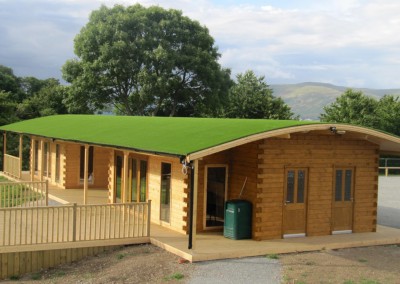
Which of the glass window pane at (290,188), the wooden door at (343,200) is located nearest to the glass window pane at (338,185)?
the wooden door at (343,200)

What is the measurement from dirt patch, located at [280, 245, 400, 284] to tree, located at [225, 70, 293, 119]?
34.2 meters

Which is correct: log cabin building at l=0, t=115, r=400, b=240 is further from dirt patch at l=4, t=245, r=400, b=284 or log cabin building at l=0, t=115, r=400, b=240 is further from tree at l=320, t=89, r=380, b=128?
tree at l=320, t=89, r=380, b=128

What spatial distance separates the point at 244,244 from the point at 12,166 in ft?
58.5

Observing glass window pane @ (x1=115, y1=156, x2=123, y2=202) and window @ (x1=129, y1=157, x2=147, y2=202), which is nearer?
window @ (x1=129, y1=157, x2=147, y2=202)

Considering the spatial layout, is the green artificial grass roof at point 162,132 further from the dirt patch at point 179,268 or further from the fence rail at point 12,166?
the fence rail at point 12,166

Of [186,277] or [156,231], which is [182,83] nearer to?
[156,231]

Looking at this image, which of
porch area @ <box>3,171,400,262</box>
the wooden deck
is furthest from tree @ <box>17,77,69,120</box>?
the wooden deck

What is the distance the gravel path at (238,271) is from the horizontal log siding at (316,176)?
6.10ft

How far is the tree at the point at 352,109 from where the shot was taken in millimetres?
45750

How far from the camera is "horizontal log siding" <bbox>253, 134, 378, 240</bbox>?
13.8 metres

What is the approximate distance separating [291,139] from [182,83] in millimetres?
27749

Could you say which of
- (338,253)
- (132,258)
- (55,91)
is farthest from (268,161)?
(55,91)

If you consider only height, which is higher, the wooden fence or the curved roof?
the curved roof

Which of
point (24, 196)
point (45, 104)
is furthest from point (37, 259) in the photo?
point (45, 104)
